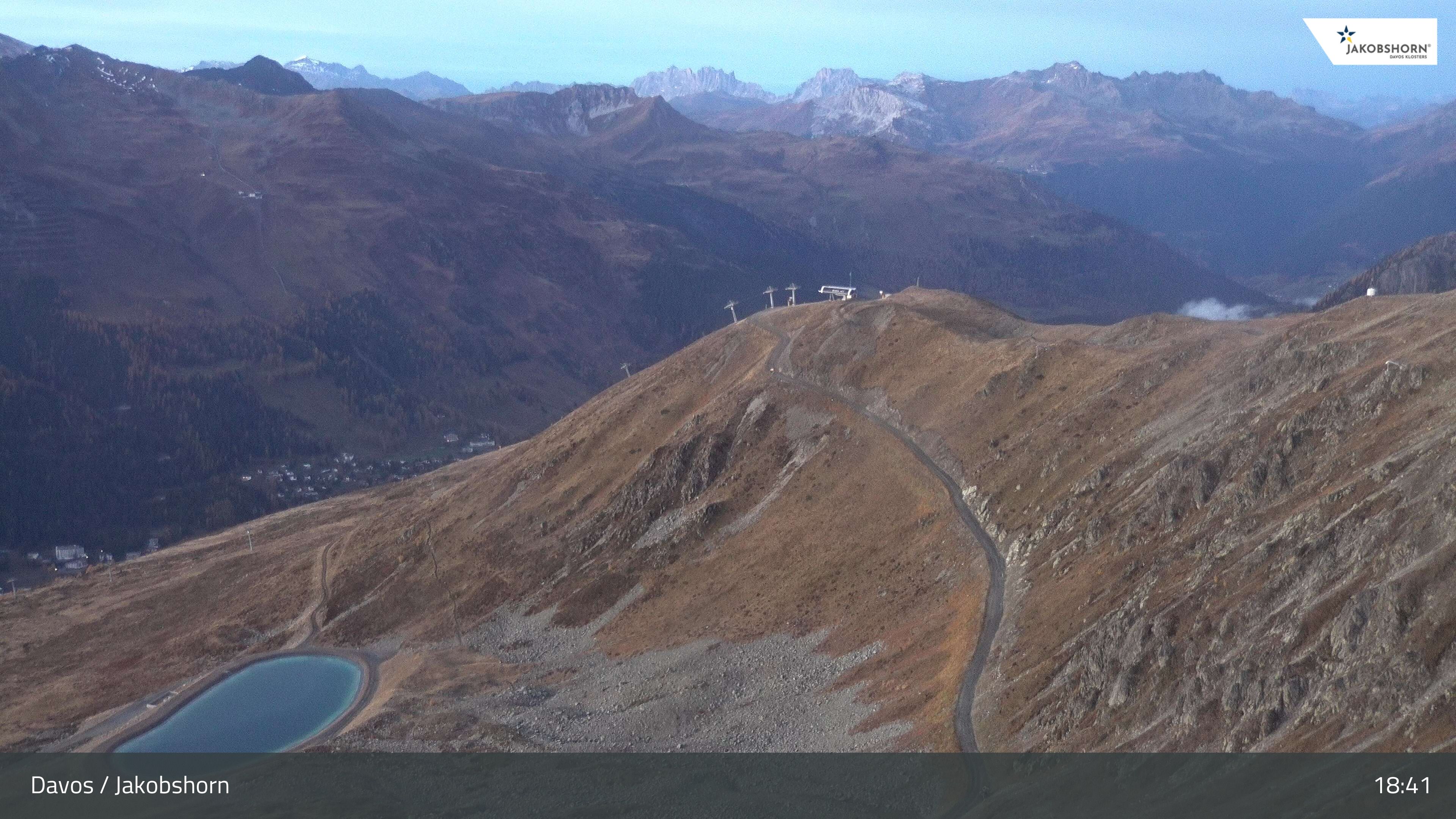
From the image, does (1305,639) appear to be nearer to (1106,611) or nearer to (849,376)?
(1106,611)

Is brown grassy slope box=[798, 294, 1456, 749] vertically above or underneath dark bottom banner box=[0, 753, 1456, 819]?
above

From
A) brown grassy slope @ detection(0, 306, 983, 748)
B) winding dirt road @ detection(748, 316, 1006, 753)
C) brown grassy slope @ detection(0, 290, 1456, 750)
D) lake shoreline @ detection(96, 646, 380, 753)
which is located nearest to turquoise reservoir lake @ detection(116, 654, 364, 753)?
lake shoreline @ detection(96, 646, 380, 753)

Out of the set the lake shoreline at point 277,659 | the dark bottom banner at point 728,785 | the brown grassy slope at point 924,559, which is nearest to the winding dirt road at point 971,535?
the brown grassy slope at point 924,559

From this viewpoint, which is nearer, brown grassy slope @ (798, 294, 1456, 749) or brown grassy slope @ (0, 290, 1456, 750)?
brown grassy slope @ (798, 294, 1456, 749)

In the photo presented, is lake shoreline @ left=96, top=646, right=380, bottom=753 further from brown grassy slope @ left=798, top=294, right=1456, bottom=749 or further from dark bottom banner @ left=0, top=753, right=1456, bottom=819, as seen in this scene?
brown grassy slope @ left=798, top=294, right=1456, bottom=749

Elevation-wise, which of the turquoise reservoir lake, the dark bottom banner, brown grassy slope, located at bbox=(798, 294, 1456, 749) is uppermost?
brown grassy slope, located at bbox=(798, 294, 1456, 749)

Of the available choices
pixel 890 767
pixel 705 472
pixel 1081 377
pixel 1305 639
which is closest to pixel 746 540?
pixel 705 472

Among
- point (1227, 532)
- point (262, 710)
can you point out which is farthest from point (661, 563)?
point (1227, 532)
